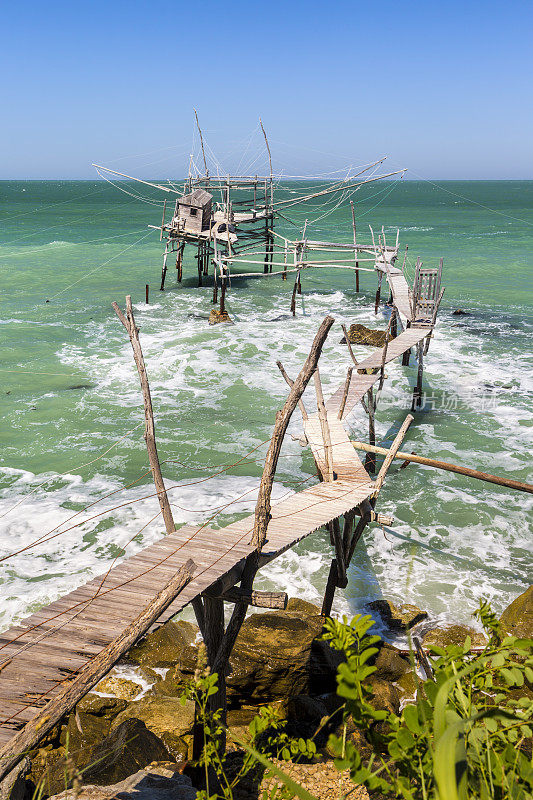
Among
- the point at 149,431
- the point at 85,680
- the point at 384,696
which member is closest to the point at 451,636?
the point at 384,696

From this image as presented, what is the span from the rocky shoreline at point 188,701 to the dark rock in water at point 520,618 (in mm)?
12

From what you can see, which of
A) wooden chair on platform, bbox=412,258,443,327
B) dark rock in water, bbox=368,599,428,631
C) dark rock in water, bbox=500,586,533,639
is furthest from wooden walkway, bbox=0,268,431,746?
wooden chair on platform, bbox=412,258,443,327

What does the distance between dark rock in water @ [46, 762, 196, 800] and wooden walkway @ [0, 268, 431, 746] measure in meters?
1.00

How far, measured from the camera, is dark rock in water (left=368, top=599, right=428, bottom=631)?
25.9 ft

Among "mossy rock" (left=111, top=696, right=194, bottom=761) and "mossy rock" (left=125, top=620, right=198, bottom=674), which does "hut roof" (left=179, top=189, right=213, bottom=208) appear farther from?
"mossy rock" (left=111, top=696, right=194, bottom=761)

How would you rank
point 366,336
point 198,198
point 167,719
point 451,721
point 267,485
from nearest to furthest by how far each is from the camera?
point 451,721, point 267,485, point 167,719, point 366,336, point 198,198

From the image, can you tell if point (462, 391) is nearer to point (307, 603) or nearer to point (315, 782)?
point (307, 603)

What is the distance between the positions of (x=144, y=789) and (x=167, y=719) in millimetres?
1542

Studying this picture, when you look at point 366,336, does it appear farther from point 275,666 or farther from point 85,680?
point 85,680

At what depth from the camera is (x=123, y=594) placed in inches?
184

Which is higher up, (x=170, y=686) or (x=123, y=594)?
(x=123, y=594)

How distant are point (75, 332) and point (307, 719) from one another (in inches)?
777

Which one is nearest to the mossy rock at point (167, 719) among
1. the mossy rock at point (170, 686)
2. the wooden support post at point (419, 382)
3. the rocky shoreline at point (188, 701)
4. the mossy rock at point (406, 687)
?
the rocky shoreline at point (188, 701)

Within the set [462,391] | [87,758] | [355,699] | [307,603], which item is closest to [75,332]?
[462,391]
